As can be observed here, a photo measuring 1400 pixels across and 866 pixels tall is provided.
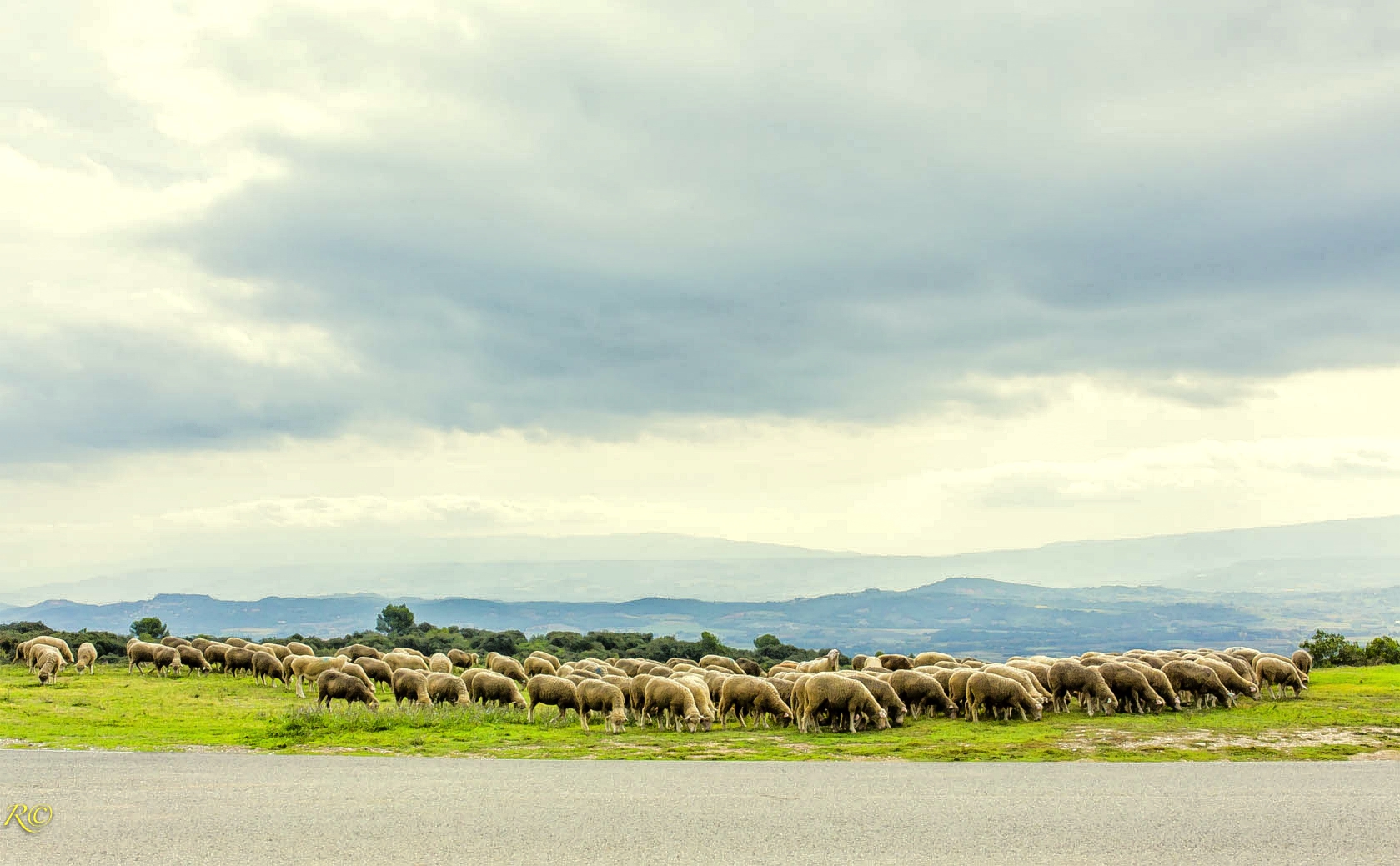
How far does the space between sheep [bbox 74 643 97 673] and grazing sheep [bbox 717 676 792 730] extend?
36.2 metres

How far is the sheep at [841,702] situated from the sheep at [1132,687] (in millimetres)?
7654

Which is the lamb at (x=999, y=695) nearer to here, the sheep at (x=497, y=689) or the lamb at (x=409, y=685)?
the sheep at (x=497, y=689)

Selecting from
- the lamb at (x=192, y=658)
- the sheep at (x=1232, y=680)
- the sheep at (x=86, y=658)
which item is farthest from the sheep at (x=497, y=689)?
the sheep at (x=86, y=658)

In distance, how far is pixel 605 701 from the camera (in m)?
27.4

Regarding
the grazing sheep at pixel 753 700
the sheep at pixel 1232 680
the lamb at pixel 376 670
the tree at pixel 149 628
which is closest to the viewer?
the grazing sheep at pixel 753 700

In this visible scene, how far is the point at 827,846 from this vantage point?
39.9ft

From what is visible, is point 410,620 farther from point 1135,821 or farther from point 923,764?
point 1135,821

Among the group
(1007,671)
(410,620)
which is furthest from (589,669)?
(410,620)

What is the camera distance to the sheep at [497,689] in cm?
3216

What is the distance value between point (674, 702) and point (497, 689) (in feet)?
27.5

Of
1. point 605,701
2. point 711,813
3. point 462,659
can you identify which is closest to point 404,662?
point 462,659

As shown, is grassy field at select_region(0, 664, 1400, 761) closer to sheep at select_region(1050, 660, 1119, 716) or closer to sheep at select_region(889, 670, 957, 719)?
sheep at select_region(1050, 660, 1119, 716)

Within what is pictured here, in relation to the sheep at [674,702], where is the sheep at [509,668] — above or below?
below

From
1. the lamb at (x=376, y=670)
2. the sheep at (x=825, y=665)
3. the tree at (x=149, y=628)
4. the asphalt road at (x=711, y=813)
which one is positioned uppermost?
the asphalt road at (x=711, y=813)
